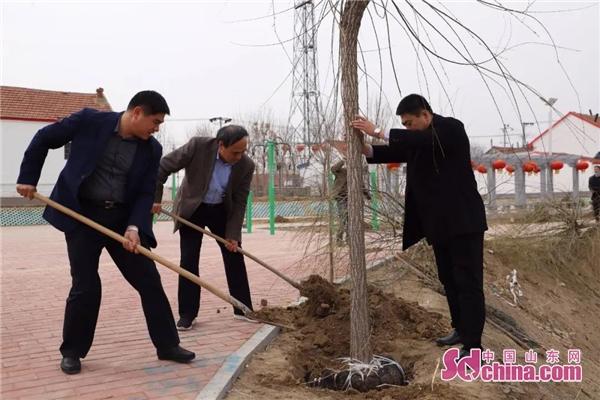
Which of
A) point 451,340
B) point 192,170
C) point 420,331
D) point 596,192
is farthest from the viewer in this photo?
point 596,192

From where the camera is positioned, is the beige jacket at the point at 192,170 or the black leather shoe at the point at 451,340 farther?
the beige jacket at the point at 192,170

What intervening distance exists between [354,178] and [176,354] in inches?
64.6

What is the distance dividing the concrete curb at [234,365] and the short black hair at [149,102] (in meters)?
1.68

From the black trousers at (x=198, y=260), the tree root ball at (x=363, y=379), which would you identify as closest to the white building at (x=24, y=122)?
the black trousers at (x=198, y=260)

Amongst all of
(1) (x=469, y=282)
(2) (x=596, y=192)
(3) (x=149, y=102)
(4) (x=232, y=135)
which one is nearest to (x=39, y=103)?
(2) (x=596, y=192)

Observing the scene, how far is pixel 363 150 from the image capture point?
3.65 metres

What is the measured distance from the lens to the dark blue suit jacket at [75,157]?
345cm

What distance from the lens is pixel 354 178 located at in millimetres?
3531

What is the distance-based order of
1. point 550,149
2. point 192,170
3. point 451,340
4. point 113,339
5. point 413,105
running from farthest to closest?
point 550,149
point 192,170
point 113,339
point 451,340
point 413,105

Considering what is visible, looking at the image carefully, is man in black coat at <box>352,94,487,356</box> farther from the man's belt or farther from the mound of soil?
the man's belt

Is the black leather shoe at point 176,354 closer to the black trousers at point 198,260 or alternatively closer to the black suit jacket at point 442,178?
the black trousers at point 198,260

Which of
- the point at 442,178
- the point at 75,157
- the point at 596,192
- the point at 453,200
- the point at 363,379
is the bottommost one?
the point at 363,379

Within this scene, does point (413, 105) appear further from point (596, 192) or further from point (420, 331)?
point (596, 192)

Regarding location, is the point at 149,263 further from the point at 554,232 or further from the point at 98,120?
the point at 554,232
